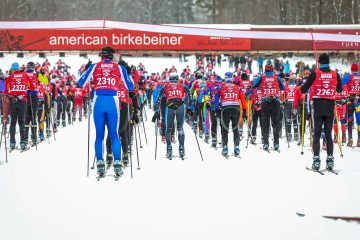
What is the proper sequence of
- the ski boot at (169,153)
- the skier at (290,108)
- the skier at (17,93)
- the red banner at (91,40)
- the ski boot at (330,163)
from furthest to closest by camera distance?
the red banner at (91,40) < the skier at (290,108) < the skier at (17,93) < the ski boot at (169,153) < the ski boot at (330,163)

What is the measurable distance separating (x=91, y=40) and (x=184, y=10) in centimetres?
5523

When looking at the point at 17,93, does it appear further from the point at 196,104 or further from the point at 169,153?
the point at 196,104

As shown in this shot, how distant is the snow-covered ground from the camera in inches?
218

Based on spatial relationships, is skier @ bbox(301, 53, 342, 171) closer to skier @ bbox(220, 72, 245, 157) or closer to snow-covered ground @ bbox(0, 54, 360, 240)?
snow-covered ground @ bbox(0, 54, 360, 240)

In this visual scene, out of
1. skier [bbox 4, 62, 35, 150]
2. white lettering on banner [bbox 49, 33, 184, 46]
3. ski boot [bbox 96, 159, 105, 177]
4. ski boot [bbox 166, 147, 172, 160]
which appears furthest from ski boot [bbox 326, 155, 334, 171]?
white lettering on banner [bbox 49, 33, 184, 46]

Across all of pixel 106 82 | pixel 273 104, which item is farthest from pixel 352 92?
pixel 106 82

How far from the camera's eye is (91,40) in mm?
30516

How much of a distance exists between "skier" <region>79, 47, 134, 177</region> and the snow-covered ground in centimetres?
46

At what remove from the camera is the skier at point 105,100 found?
340 inches

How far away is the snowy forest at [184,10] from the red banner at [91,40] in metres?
27.6

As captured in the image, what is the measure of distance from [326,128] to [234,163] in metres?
2.21

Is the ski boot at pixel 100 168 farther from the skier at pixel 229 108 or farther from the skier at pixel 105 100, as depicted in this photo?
the skier at pixel 229 108

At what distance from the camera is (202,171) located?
31.4 feet

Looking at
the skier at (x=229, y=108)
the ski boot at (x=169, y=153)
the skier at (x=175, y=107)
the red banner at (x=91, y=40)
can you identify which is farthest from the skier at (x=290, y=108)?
the red banner at (x=91, y=40)
